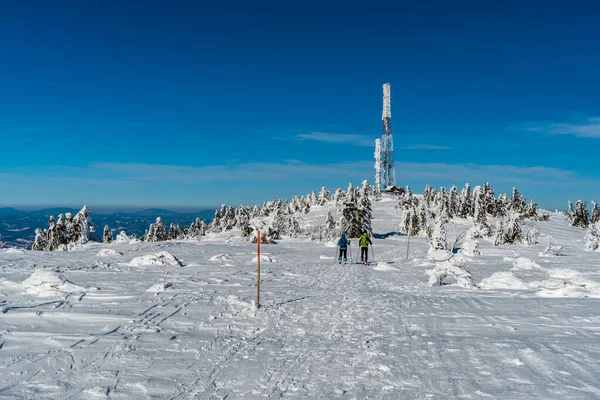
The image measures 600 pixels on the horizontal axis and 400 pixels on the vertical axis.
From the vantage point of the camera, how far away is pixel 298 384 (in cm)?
565

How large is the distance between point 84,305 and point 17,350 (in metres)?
3.25

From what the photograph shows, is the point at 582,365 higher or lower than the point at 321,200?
lower

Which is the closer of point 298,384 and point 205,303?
point 298,384

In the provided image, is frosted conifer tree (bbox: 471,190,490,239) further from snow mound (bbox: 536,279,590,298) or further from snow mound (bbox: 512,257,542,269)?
snow mound (bbox: 536,279,590,298)

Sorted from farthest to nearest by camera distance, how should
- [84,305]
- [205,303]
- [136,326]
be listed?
1. [205,303]
2. [84,305]
3. [136,326]

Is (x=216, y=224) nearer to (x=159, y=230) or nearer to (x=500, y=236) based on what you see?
(x=159, y=230)

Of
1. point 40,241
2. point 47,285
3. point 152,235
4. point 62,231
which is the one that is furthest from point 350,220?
point 47,285

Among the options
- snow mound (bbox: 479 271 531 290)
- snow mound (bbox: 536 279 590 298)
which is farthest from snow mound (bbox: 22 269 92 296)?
snow mound (bbox: 536 279 590 298)

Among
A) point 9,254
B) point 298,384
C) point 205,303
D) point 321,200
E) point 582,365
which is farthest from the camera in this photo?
point 321,200

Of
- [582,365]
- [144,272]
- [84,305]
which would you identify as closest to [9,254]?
[144,272]

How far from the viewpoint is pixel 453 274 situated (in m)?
14.8

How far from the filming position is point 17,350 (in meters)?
6.49

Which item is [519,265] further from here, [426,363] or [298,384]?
[298,384]

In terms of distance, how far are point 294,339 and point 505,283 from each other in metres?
9.88
